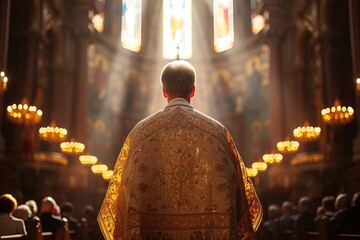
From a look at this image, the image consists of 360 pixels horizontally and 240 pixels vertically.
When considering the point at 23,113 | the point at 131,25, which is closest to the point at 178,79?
the point at 23,113

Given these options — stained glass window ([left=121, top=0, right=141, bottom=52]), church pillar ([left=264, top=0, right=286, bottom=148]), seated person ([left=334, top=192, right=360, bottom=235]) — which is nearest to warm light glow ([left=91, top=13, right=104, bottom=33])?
stained glass window ([left=121, top=0, right=141, bottom=52])

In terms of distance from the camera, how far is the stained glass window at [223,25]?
33.6 m

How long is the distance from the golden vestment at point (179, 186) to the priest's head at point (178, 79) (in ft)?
0.20

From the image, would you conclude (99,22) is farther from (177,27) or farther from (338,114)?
(338,114)

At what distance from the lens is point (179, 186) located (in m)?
3.91

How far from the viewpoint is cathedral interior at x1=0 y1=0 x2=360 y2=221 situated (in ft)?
63.3

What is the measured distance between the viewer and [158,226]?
3805 millimetres

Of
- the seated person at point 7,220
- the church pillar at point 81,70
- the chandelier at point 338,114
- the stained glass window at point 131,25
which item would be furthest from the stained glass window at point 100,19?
the seated person at point 7,220

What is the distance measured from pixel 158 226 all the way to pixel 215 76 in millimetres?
30069

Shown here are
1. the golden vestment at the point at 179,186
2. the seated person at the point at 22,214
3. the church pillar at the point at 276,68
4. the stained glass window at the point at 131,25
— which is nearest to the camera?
the golden vestment at the point at 179,186

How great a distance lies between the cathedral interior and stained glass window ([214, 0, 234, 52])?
8cm

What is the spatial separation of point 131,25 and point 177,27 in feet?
11.1

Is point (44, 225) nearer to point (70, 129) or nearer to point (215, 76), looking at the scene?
point (70, 129)

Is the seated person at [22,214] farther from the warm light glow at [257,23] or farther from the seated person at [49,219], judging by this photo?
the warm light glow at [257,23]
